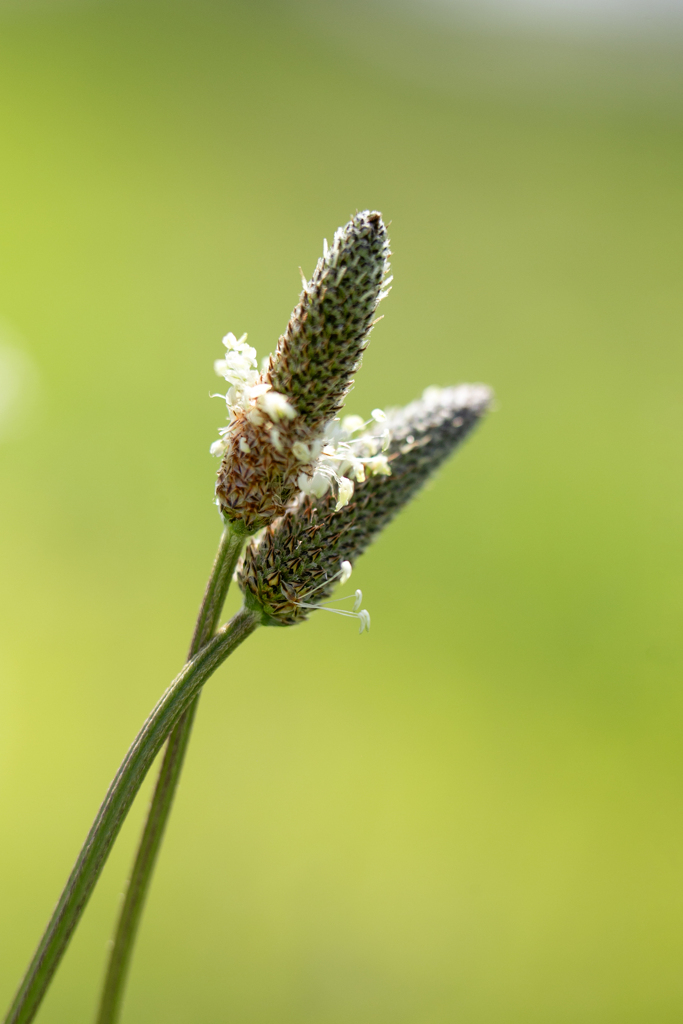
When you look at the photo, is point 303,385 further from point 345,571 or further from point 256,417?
point 345,571

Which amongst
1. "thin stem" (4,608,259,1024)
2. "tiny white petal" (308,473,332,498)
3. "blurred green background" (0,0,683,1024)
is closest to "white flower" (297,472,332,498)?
"tiny white petal" (308,473,332,498)

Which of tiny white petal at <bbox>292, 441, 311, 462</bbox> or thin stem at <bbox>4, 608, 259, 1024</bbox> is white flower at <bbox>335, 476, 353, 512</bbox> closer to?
tiny white petal at <bbox>292, 441, 311, 462</bbox>

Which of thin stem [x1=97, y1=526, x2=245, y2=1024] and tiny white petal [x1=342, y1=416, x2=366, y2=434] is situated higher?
tiny white petal [x1=342, y1=416, x2=366, y2=434]

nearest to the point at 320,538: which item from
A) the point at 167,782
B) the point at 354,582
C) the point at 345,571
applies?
the point at 345,571

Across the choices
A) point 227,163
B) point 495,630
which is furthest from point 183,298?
point 495,630

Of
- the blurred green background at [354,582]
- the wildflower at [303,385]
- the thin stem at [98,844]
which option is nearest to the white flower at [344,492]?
the wildflower at [303,385]
